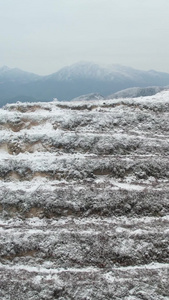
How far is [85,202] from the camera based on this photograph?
20922 millimetres

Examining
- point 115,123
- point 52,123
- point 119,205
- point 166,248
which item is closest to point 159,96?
point 115,123

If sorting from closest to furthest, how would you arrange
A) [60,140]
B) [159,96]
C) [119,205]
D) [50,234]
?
[50,234], [119,205], [60,140], [159,96]

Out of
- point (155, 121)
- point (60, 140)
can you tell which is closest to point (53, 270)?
point (60, 140)

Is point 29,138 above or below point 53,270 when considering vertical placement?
above

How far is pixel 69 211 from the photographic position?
2072cm

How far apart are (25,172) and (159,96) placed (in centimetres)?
2019

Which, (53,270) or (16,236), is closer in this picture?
(53,270)

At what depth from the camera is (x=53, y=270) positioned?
16500mm

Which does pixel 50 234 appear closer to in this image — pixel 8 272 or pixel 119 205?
pixel 8 272

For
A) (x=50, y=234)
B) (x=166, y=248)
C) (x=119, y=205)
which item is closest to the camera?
(x=166, y=248)

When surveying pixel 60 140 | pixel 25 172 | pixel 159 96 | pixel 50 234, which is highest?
pixel 159 96

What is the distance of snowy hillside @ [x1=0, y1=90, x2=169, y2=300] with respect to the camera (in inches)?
614

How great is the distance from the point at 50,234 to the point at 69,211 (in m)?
2.70

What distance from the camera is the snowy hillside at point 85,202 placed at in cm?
1559
